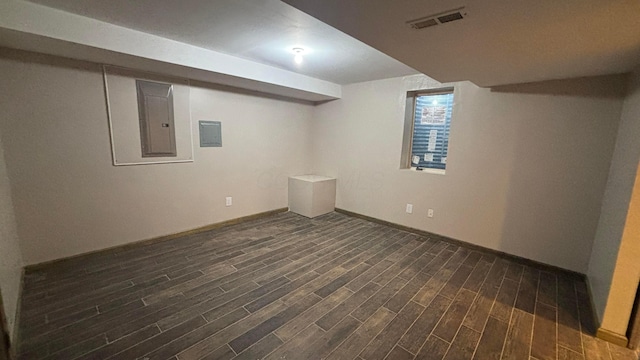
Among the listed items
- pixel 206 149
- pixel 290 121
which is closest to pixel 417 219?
pixel 290 121

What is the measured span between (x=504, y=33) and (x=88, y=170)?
3870mm

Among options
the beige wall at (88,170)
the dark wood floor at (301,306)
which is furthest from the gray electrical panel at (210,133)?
the dark wood floor at (301,306)

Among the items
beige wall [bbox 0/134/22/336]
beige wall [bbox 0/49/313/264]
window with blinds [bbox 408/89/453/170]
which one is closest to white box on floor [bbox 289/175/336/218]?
beige wall [bbox 0/49/313/264]

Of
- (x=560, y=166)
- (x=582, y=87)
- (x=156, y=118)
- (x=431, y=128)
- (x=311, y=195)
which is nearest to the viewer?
(x=582, y=87)

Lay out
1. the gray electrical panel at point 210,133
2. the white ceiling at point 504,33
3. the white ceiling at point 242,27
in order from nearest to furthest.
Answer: the white ceiling at point 504,33 → the white ceiling at point 242,27 → the gray electrical panel at point 210,133

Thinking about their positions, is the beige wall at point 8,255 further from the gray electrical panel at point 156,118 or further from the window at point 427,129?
the window at point 427,129

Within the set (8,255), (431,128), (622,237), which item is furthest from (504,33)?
(8,255)

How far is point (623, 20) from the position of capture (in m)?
1.30

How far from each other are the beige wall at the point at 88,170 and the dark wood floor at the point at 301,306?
34cm

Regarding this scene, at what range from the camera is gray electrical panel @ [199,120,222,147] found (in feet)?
11.5

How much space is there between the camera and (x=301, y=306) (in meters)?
2.07

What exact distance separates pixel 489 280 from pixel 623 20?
7.46ft

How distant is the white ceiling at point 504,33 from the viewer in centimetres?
122

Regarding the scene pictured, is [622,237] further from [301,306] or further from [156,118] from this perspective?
[156,118]
